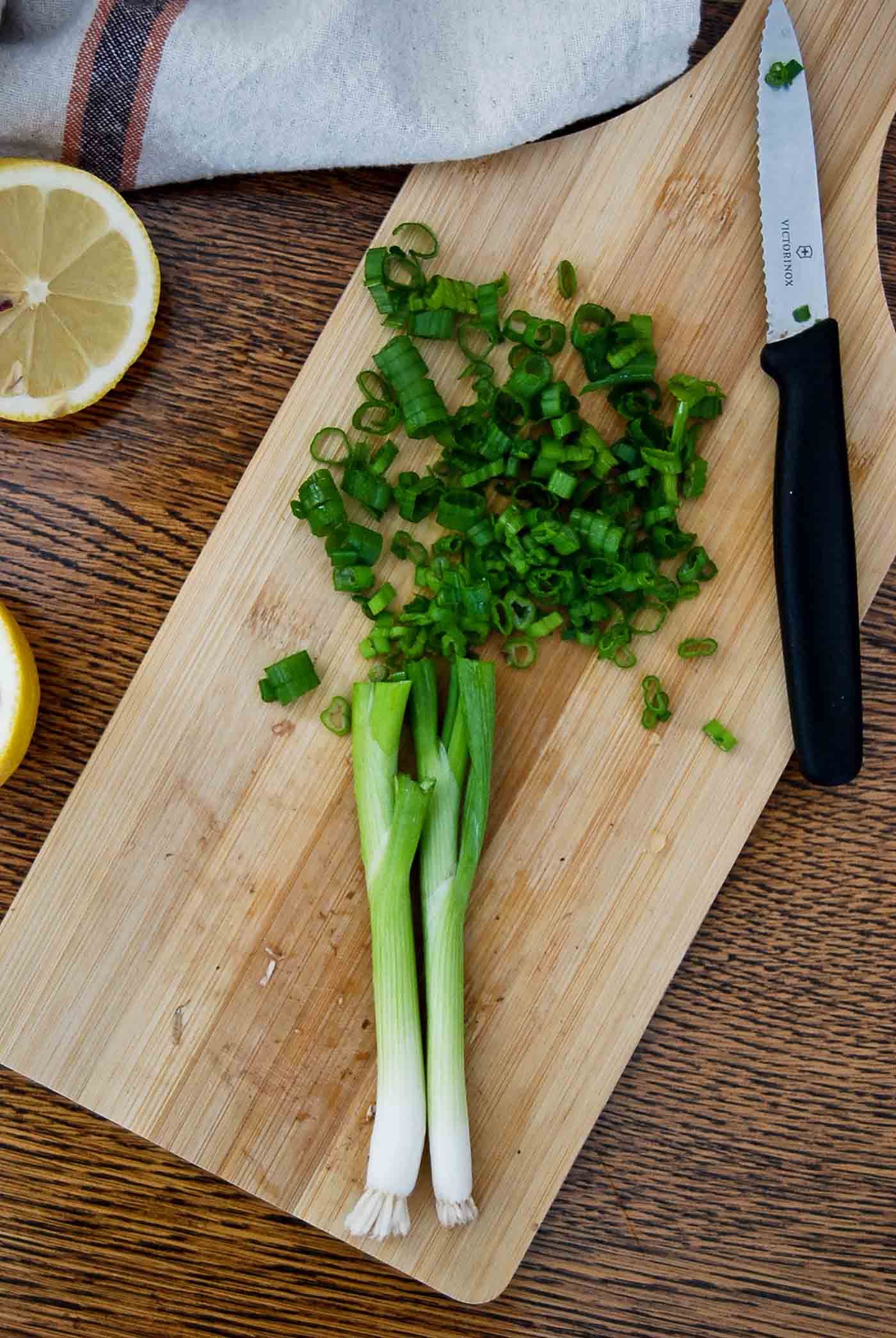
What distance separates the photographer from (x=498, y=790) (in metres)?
1.66

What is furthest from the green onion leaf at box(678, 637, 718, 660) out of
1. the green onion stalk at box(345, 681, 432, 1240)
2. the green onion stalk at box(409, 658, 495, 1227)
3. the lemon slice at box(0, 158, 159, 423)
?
the lemon slice at box(0, 158, 159, 423)

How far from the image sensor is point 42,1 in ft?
5.50

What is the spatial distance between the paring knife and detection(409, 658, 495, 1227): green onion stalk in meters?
0.54

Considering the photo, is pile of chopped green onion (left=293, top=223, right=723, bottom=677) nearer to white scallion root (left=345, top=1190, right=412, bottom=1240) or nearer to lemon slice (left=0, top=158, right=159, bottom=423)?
lemon slice (left=0, top=158, right=159, bottom=423)

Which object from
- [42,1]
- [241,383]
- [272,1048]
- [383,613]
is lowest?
[272,1048]

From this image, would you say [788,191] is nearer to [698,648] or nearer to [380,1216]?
[698,648]

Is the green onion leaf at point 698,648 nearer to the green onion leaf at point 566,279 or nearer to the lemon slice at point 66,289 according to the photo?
the green onion leaf at point 566,279

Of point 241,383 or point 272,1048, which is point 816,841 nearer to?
point 272,1048

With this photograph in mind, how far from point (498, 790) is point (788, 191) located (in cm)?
115

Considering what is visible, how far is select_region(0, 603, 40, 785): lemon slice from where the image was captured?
5.00ft

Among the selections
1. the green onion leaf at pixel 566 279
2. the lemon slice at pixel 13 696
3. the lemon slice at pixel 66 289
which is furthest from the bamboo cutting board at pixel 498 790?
the lemon slice at pixel 66 289

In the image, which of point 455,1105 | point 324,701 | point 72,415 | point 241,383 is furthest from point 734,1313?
point 72,415

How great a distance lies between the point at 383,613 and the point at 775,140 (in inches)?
41.7

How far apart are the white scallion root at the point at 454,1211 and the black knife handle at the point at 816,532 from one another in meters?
1.00
